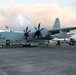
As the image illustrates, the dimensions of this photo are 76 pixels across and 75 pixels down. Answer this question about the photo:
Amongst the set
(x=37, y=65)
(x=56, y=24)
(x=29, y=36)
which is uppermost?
(x=56, y=24)

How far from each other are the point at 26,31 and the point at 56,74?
36657mm

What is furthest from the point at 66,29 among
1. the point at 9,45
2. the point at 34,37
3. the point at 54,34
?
the point at 9,45

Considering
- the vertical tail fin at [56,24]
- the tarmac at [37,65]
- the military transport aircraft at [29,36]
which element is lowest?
the tarmac at [37,65]

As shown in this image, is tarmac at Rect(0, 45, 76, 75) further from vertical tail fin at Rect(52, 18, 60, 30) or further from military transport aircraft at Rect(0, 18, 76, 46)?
vertical tail fin at Rect(52, 18, 60, 30)

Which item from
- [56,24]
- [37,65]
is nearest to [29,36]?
[56,24]

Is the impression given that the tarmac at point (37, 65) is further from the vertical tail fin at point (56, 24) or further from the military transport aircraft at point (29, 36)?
the vertical tail fin at point (56, 24)

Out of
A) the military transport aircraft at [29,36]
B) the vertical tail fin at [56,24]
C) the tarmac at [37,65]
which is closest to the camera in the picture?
the tarmac at [37,65]

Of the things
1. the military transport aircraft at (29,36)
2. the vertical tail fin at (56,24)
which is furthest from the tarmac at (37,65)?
the vertical tail fin at (56,24)

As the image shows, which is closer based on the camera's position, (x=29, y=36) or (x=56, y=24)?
(x=29, y=36)

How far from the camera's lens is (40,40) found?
44.5 metres

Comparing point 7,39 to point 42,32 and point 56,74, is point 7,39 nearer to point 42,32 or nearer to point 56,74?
point 42,32

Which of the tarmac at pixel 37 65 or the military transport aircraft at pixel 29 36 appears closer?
the tarmac at pixel 37 65

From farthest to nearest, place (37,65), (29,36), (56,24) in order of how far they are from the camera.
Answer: (56,24), (29,36), (37,65)

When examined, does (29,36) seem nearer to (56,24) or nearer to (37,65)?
(56,24)
